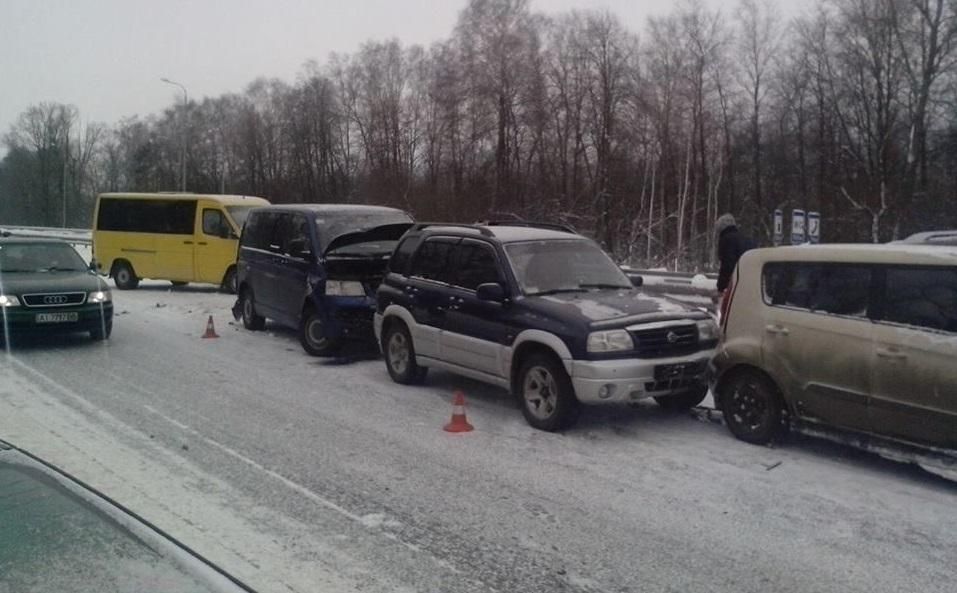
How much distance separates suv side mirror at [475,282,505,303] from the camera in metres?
8.12

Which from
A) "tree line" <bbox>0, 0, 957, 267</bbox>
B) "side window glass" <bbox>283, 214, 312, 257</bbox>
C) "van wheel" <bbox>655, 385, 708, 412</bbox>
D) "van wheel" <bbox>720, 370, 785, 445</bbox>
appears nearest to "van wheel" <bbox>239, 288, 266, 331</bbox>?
"side window glass" <bbox>283, 214, 312, 257</bbox>

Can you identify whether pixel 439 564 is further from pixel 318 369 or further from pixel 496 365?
pixel 318 369

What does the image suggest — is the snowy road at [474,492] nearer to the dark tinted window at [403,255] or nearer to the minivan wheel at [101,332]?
the dark tinted window at [403,255]

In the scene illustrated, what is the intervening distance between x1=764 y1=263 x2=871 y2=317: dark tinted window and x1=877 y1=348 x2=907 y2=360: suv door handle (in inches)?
13.8

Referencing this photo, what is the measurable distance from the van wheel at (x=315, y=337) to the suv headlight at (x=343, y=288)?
0.44 metres

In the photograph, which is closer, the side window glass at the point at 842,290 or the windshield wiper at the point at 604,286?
the side window glass at the point at 842,290

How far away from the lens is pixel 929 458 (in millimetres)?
6031

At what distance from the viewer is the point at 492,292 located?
812cm

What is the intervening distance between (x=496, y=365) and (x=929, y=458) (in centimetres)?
384

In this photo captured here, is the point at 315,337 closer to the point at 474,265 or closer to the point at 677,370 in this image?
the point at 474,265

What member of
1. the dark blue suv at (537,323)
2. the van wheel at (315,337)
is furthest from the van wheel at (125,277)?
the dark blue suv at (537,323)

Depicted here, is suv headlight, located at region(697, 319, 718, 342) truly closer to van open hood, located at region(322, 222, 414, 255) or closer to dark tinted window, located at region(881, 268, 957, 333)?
dark tinted window, located at region(881, 268, 957, 333)

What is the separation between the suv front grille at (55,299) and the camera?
11359 mm

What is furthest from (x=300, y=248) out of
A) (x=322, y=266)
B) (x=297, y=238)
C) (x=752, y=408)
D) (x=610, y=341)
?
(x=752, y=408)
